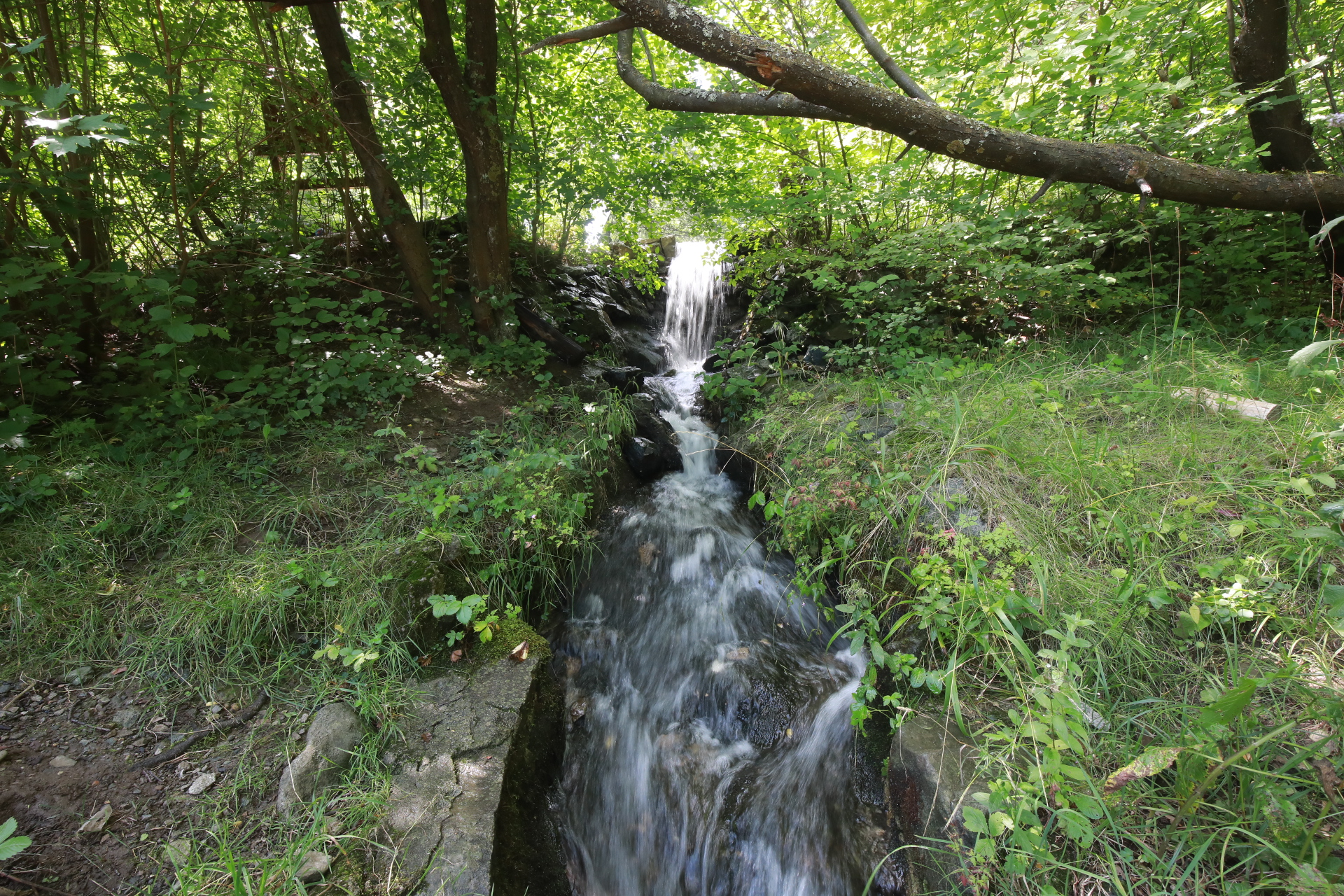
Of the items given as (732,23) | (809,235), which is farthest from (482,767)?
(732,23)

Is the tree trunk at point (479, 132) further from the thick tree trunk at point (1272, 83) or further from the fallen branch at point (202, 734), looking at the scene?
the thick tree trunk at point (1272, 83)

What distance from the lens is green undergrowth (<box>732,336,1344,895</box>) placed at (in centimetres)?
126

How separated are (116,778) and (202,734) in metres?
0.22

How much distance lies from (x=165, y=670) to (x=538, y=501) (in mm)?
1645

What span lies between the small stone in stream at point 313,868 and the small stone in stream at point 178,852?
1.06 feet

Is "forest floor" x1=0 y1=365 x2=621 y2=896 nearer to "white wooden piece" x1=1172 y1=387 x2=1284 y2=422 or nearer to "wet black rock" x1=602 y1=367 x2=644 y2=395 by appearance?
"wet black rock" x1=602 y1=367 x2=644 y2=395

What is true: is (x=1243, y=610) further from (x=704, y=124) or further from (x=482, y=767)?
(x=704, y=124)

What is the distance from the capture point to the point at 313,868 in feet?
4.91

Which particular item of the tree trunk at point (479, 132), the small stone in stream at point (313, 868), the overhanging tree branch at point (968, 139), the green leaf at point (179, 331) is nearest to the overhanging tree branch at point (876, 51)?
the overhanging tree branch at point (968, 139)

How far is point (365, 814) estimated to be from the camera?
65.1 inches

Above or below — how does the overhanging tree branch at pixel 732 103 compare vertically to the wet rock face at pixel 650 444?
above

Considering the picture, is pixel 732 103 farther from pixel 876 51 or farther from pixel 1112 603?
pixel 1112 603

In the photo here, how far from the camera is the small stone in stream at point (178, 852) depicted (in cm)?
148

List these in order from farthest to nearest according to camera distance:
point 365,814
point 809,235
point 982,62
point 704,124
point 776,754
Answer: point 809,235
point 704,124
point 982,62
point 776,754
point 365,814
